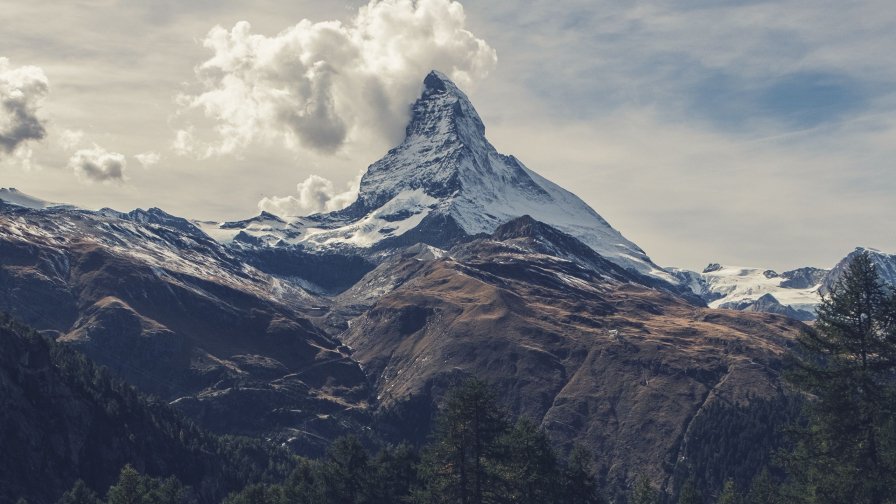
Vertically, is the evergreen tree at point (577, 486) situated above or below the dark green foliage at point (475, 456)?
below

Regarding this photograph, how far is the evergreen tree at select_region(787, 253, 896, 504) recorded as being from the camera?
5797 centimetres

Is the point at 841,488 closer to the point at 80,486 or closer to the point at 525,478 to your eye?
the point at 525,478

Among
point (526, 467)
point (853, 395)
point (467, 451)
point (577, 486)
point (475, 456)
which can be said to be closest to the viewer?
point (853, 395)

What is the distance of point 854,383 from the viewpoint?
195 ft

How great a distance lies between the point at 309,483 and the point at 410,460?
1317 centimetres

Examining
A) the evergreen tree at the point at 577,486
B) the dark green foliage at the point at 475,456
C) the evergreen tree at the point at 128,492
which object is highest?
the dark green foliage at the point at 475,456

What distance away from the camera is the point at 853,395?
59.6 meters

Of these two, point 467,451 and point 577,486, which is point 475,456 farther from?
point 577,486

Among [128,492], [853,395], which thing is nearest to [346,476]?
[128,492]

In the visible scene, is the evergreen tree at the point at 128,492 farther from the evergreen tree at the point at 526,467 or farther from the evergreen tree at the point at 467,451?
the evergreen tree at the point at 526,467

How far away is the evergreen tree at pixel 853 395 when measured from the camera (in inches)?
2282

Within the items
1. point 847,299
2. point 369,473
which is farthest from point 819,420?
point 369,473

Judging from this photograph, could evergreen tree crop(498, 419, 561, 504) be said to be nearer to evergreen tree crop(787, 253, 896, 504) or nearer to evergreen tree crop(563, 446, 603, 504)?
evergreen tree crop(563, 446, 603, 504)

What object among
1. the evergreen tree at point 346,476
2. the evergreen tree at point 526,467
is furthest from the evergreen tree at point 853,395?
the evergreen tree at point 346,476
